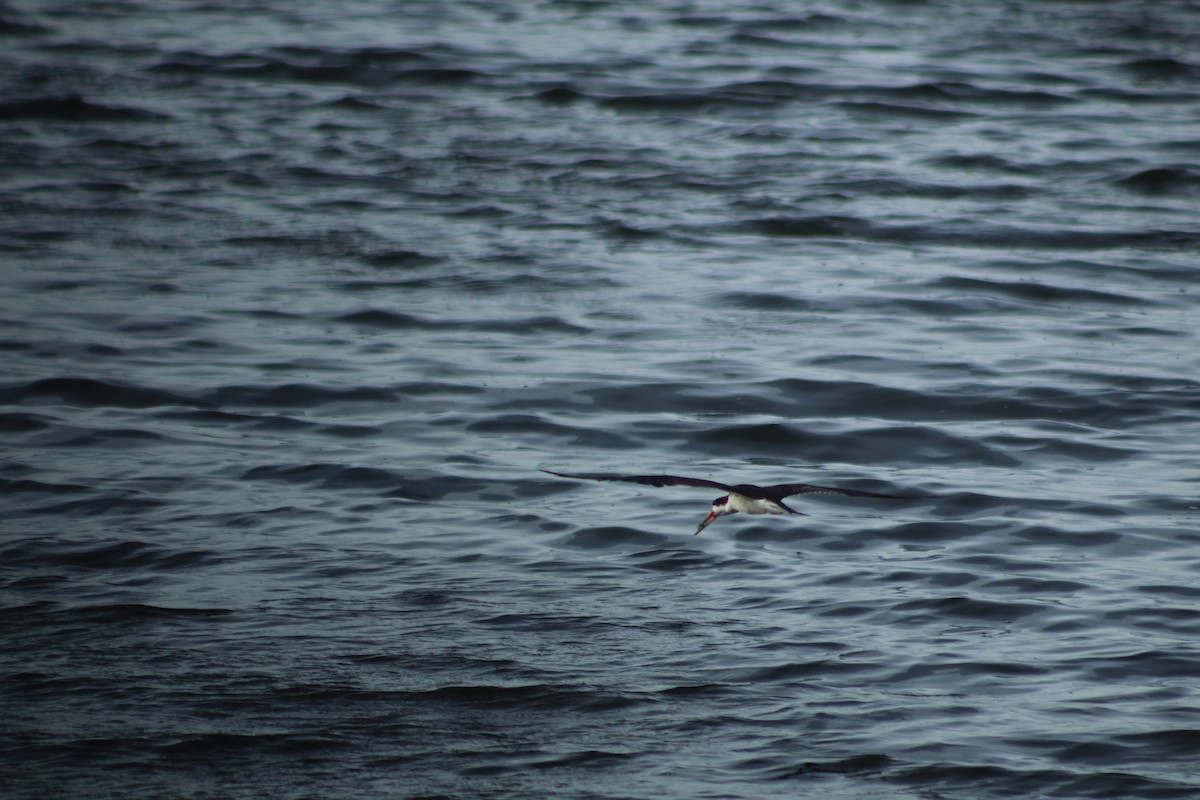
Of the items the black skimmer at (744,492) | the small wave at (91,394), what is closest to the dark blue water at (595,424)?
the small wave at (91,394)

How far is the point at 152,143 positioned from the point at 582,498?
1069 centimetres

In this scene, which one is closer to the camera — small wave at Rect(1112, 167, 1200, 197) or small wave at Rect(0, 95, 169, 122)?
small wave at Rect(1112, 167, 1200, 197)

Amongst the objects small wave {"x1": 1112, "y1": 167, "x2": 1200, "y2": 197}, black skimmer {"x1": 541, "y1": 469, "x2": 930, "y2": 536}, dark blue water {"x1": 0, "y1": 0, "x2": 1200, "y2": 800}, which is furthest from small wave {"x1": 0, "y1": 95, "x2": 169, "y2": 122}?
black skimmer {"x1": 541, "y1": 469, "x2": 930, "y2": 536}

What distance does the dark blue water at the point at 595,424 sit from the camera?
6266mm

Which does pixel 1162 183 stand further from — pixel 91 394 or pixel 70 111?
pixel 70 111

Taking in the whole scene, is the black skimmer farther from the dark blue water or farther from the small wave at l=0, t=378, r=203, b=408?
the small wave at l=0, t=378, r=203, b=408

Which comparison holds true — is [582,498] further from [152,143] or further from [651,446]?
[152,143]

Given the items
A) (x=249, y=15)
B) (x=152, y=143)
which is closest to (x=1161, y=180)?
(x=152, y=143)

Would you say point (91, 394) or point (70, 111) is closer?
point (91, 394)

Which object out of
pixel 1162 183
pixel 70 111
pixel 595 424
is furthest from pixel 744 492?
pixel 70 111

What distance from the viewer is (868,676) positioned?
6703 mm

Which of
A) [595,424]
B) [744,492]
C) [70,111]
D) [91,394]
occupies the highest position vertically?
[70,111]

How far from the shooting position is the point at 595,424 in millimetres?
10328

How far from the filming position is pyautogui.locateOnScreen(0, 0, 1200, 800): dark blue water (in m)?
6.27
